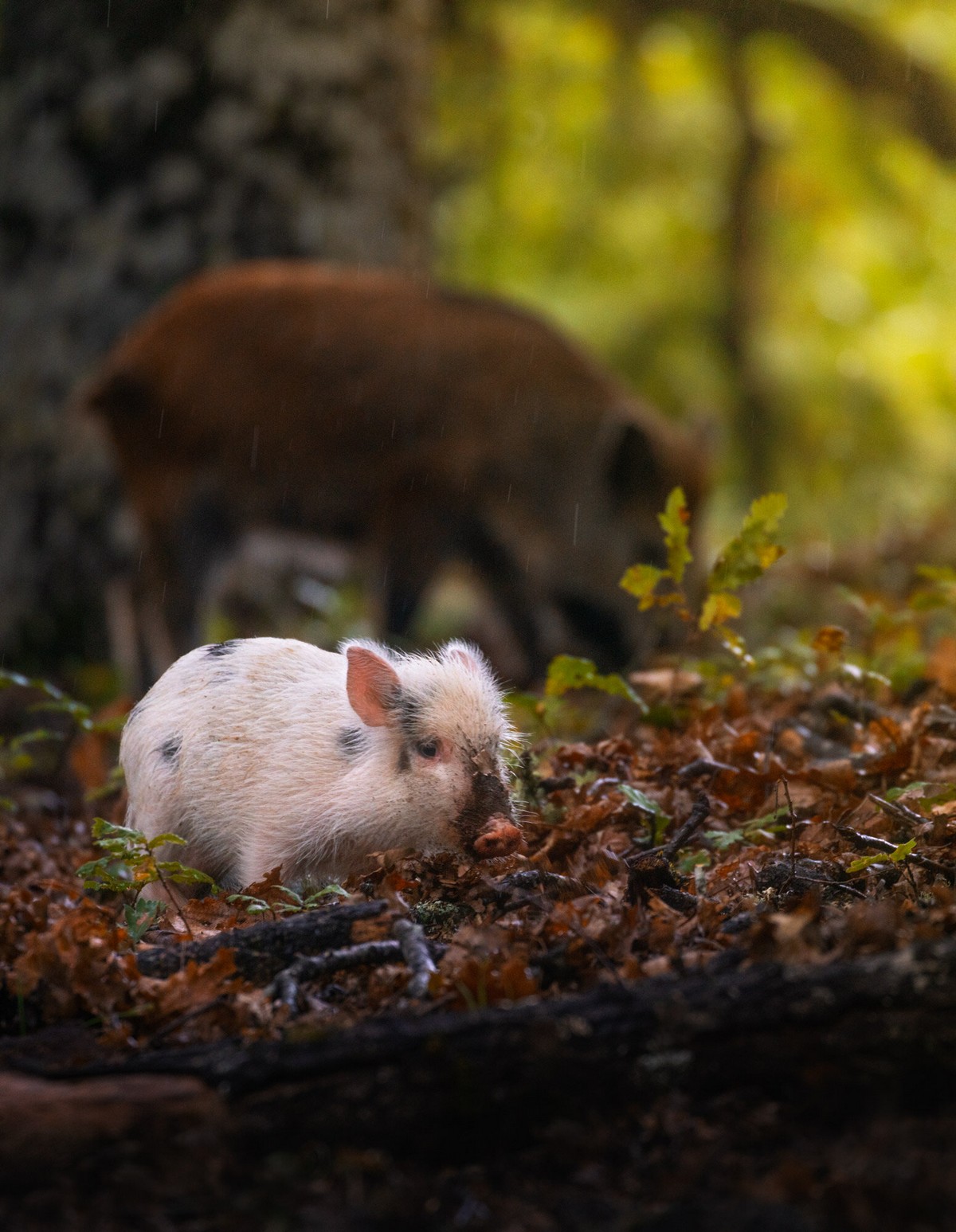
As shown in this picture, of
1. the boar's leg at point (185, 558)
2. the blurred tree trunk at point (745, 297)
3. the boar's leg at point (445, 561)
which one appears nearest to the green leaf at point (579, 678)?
the boar's leg at point (445, 561)

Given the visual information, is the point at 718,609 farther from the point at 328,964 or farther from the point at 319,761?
the point at 328,964

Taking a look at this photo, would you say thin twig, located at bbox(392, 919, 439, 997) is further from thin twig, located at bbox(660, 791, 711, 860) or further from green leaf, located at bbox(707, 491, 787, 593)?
green leaf, located at bbox(707, 491, 787, 593)

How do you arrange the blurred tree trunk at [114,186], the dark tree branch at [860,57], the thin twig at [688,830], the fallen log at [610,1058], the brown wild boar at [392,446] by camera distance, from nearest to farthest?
1. the fallen log at [610,1058]
2. the thin twig at [688,830]
3. the brown wild boar at [392,446]
4. the blurred tree trunk at [114,186]
5. the dark tree branch at [860,57]

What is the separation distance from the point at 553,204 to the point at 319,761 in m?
14.7

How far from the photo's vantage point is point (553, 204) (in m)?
17.2

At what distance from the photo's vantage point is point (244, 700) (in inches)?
157

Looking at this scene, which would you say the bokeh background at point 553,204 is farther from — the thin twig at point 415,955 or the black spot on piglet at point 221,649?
the thin twig at point 415,955

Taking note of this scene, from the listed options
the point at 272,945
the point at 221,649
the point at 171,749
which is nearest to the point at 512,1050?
the point at 272,945

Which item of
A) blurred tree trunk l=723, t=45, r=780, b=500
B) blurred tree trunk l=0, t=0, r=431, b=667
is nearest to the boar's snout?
blurred tree trunk l=0, t=0, r=431, b=667

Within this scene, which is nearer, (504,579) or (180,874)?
(180,874)

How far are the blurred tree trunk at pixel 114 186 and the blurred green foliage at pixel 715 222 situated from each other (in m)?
2.78

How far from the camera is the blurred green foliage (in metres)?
14.2

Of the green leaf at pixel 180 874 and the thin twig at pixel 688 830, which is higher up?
the thin twig at pixel 688 830

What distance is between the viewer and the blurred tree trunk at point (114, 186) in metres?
10.6
